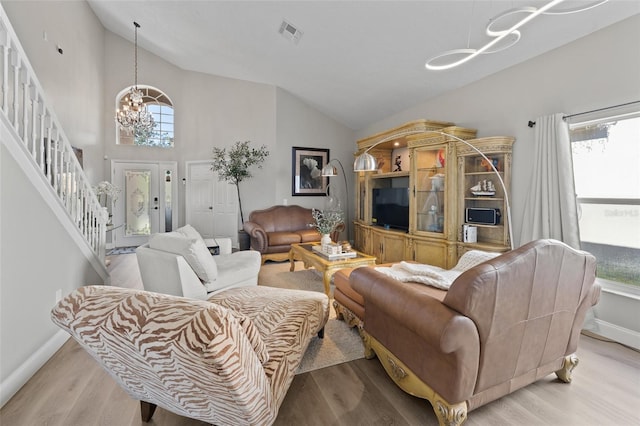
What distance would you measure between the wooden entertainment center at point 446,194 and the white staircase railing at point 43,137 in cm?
333

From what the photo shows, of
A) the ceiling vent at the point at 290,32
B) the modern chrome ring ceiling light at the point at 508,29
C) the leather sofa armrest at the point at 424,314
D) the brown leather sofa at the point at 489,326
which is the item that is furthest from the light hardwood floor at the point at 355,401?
the ceiling vent at the point at 290,32

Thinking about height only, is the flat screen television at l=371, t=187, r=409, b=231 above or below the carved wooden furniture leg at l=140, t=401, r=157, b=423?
above

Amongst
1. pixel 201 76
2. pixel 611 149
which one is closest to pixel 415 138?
pixel 611 149

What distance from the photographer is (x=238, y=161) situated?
576 centimetres

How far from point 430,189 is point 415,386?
300 centimetres

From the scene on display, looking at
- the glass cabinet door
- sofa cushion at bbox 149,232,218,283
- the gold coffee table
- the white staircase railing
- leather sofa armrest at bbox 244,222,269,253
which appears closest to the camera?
the white staircase railing

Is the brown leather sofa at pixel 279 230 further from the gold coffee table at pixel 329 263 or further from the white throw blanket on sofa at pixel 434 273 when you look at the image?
the white throw blanket on sofa at pixel 434 273

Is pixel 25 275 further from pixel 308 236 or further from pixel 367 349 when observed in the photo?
pixel 308 236

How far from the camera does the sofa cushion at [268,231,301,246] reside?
5102 millimetres

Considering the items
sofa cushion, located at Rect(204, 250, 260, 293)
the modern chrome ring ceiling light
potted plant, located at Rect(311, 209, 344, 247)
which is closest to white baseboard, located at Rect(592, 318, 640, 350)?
the modern chrome ring ceiling light

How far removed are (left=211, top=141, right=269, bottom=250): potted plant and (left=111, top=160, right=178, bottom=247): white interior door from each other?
4.14 ft

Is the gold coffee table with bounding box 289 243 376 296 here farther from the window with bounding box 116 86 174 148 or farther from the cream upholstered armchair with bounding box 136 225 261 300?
the window with bounding box 116 86 174 148

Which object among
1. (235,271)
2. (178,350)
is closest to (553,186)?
(235,271)

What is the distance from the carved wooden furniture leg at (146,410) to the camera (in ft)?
5.20
